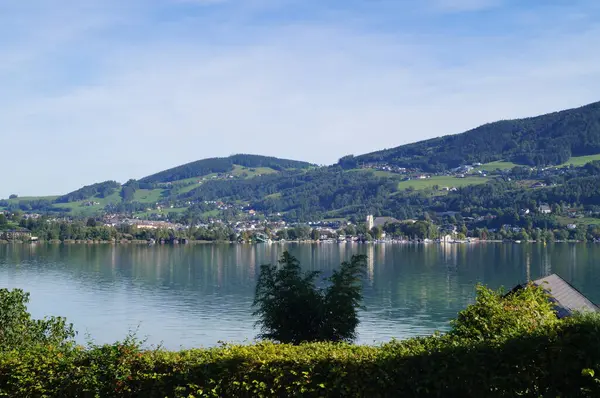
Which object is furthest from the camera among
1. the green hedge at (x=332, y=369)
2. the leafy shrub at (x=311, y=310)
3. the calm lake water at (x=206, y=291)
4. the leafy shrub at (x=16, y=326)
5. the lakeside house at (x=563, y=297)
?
the calm lake water at (x=206, y=291)

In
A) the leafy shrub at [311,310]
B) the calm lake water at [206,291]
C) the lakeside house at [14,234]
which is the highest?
the lakeside house at [14,234]

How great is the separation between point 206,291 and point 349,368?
53611mm

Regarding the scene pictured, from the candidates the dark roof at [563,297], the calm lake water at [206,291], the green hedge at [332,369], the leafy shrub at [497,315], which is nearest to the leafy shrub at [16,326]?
the calm lake water at [206,291]

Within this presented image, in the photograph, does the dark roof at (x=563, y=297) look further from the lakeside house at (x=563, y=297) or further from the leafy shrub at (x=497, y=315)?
the leafy shrub at (x=497, y=315)

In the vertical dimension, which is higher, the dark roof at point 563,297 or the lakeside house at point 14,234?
the lakeside house at point 14,234

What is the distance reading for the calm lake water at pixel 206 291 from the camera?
4238 centimetres

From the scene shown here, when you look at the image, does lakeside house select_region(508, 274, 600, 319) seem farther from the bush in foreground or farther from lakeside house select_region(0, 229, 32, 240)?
lakeside house select_region(0, 229, 32, 240)

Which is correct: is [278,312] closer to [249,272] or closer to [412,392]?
[412,392]

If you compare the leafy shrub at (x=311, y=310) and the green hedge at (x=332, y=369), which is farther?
the leafy shrub at (x=311, y=310)

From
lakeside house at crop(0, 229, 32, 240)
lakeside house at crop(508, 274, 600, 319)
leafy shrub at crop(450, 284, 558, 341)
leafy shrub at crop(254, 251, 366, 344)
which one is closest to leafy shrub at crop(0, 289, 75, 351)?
leafy shrub at crop(254, 251, 366, 344)

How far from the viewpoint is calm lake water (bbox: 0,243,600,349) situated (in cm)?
4238

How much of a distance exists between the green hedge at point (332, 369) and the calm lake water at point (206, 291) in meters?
7.10

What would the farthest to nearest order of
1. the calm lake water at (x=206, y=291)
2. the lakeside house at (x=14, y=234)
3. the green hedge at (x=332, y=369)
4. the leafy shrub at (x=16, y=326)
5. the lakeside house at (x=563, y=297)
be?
the lakeside house at (x=14, y=234)
the calm lake water at (x=206, y=291)
the lakeside house at (x=563, y=297)
the leafy shrub at (x=16, y=326)
the green hedge at (x=332, y=369)

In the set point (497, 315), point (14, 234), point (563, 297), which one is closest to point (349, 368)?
point (497, 315)
